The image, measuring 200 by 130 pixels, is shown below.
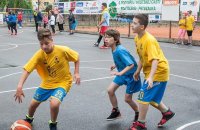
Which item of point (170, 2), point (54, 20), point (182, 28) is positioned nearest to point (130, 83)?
point (182, 28)

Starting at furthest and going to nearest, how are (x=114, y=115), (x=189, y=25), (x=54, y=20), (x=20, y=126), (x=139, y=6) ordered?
(x=54, y=20), (x=139, y=6), (x=189, y=25), (x=114, y=115), (x=20, y=126)

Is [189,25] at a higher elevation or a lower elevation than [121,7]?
lower

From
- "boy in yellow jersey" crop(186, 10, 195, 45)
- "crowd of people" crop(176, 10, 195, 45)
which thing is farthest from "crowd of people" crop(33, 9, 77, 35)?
"boy in yellow jersey" crop(186, 10, 195, 45)

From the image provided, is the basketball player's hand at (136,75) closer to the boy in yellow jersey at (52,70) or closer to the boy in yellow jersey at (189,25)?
the boy in yellow jersey at (52,70)

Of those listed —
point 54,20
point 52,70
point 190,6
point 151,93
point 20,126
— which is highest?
point 190,6

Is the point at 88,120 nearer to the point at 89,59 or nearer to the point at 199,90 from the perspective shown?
the point at 199,90

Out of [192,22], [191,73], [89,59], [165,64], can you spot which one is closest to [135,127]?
[165,64]

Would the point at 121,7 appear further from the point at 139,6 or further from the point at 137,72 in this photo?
the point at 137,72

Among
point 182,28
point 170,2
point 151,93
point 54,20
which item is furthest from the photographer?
point 54,20

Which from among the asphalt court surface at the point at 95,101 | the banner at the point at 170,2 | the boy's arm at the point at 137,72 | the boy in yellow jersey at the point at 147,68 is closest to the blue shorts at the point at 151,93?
the boy in yellow jersey at the point at 147,68

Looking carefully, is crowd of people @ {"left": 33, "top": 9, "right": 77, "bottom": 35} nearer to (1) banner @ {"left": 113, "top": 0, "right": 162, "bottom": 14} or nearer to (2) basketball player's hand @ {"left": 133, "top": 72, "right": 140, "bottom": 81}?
(1) banner @ {"left": 113, "top": 0, "right": 162, "bottom": 14}

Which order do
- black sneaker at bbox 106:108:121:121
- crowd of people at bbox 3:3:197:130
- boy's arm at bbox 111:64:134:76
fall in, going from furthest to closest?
black sneaker at bbox 106:108:121:121, boy's arm at bbox 111:64:134:76, crowd of people at bbox 3:3:197:130

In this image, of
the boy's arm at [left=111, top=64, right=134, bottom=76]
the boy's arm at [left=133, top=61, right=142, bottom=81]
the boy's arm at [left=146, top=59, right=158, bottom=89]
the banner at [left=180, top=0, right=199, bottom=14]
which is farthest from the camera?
the banner at [left=180, top=0, right=199, bottom=14]

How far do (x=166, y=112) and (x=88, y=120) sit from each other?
4.41 ft
